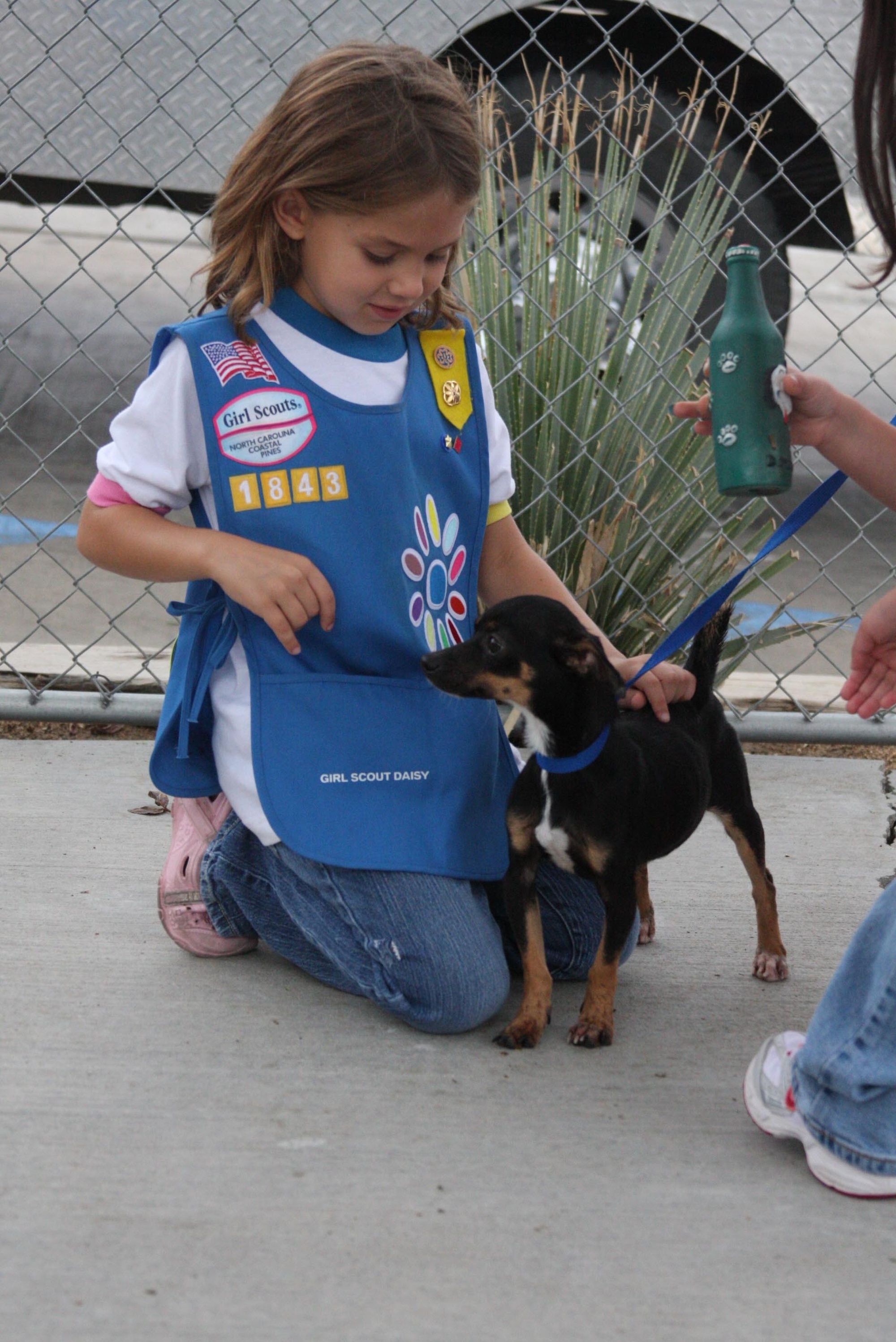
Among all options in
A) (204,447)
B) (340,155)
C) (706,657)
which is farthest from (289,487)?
(706,657)

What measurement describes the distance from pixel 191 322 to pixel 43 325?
7049mm

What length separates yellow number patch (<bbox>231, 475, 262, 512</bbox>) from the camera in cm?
231

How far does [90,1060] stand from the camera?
2.11 meters

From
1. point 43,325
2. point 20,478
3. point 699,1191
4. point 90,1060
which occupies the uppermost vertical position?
point 699,1191

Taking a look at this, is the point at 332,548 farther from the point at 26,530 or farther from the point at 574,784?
the point at 26,530

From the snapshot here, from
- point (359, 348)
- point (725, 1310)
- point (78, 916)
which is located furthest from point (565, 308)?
point (725, 1310)

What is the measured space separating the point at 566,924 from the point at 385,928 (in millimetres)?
406

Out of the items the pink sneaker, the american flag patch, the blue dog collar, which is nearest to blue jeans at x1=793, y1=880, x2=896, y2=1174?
the blue dog collar

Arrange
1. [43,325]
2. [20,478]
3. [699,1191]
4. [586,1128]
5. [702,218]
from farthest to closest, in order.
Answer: [43,325] → [20,478] → [702,218] → [586,1128] → [699,1191]

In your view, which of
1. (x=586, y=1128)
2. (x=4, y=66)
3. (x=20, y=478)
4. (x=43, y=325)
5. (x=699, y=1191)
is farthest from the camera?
(x=43, y=325)

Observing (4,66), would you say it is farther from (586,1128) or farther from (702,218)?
(586,1128)

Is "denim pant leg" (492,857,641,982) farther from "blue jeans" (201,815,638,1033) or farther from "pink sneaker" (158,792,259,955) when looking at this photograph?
"pink sneaker" (158,792,259,955)

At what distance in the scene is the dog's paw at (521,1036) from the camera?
2234 mm

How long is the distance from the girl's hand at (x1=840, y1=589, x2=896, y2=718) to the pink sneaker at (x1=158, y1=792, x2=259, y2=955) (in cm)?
111
